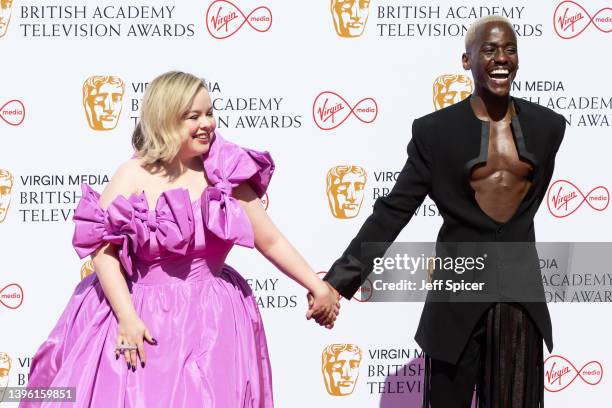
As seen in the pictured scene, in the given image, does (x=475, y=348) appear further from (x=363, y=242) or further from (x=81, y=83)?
(x=81, y=83)

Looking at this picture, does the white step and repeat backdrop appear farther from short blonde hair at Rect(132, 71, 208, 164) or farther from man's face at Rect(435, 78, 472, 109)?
short blonde hair at Rect(132, 71, 208, 164)

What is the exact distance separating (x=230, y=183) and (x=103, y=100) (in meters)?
1.27

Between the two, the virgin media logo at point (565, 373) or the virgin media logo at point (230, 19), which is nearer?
the virgin media logo at point (230, 19)

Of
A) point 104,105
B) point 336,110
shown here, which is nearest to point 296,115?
point 336,110

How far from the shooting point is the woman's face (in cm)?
341

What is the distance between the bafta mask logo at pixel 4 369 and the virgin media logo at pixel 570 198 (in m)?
2.56

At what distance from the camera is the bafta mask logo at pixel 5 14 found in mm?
4480

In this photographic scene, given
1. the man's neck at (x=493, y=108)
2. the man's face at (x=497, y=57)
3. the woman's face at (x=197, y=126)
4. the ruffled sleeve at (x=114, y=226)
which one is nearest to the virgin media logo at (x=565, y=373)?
the man's neck at (x=493, y=108)

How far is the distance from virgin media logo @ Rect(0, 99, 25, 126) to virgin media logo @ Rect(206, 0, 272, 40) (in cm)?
89

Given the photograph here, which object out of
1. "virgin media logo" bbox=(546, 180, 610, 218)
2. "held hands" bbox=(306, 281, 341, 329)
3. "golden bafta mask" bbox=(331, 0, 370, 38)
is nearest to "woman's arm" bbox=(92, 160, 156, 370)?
"held hands" bbox=(306, 281, 341, 329)

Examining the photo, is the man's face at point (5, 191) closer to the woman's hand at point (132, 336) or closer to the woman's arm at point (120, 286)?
the woman's arm at point (120, 286)

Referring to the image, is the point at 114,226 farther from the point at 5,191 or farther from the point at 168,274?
the point at 5,191

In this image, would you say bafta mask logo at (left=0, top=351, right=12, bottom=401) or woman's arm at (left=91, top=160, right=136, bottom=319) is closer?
woman's arm at (left=91, top=160, right=136, bottom=319)

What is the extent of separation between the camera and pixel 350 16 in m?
4.58
